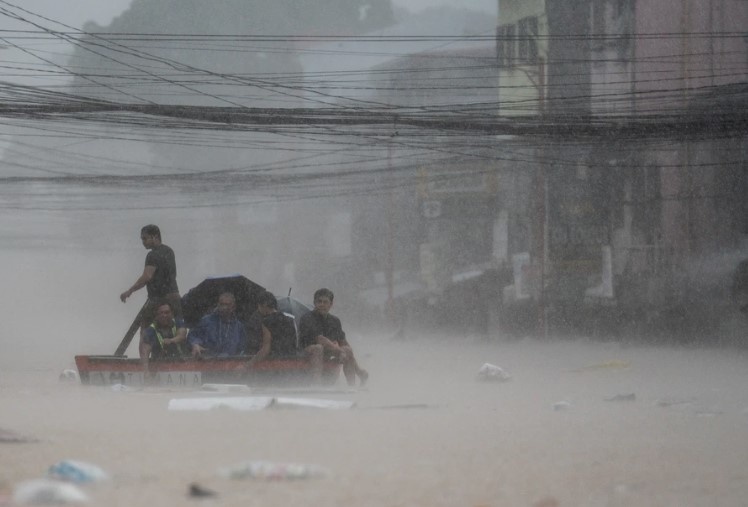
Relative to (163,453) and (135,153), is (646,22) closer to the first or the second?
(163,453)

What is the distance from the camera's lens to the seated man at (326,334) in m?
13.3

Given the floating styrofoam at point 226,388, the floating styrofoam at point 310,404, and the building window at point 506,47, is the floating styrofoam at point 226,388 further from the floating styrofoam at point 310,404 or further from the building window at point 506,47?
the building window at point 506,47

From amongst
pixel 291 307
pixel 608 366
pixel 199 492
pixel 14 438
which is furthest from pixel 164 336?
pixel 199 492

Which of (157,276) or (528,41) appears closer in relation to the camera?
(157,276)

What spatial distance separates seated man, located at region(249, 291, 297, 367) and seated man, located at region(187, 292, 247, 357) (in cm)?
39

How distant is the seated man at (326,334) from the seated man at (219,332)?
1000mm

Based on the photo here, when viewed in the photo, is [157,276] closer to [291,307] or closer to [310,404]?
[291,307]

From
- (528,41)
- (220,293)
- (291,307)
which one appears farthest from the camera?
(528,41)

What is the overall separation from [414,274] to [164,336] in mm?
25782

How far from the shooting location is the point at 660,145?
1019 inches

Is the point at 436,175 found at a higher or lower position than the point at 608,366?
higher

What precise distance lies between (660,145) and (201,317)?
1414 centimetres

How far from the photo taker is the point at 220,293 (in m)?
14.9

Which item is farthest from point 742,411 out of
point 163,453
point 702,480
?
point 163,453
